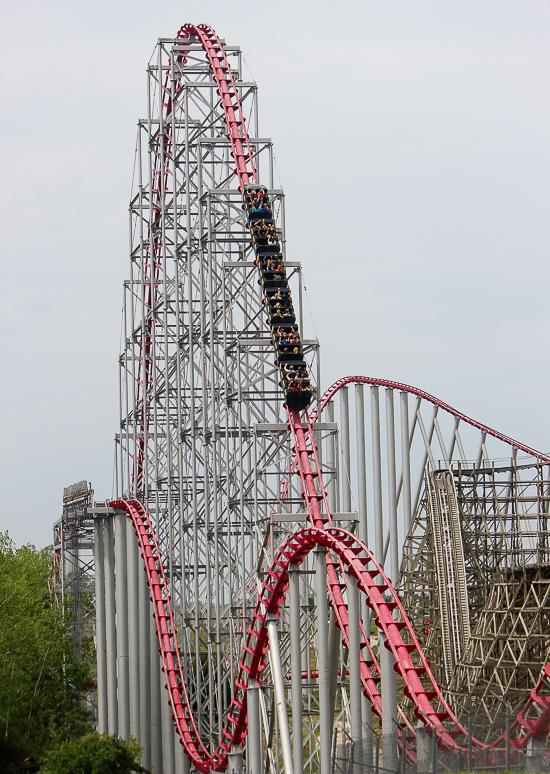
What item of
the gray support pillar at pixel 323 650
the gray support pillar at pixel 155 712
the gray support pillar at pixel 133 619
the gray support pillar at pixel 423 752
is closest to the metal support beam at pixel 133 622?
the gray support pillar at pixel 133 619

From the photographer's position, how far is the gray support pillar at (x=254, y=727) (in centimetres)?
2136

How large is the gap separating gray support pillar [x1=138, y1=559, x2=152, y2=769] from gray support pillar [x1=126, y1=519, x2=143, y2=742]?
10 cm

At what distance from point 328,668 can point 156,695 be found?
490 inches

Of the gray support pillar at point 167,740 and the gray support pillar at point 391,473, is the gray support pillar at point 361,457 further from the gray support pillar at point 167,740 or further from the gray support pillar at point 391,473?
the gray support pillar at point 167,740

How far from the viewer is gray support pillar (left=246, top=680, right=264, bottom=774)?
70.1 ft

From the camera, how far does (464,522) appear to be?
3397 cm

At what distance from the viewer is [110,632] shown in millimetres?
31500

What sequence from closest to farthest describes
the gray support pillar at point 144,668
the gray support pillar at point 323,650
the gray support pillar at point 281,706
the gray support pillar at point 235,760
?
the gray support pillar at point 323,650
the gray support pillar at point 281,706
the gray support pillar at point 235,760
the gray support pillar at point 144,668

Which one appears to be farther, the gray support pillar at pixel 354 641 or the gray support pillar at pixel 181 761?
the gray support pillar at pixel 181 761

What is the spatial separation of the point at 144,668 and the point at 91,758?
870cm

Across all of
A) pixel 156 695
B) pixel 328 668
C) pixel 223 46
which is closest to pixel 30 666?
pixel 156 695

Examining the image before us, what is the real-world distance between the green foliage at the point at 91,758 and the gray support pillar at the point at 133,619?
758 cm

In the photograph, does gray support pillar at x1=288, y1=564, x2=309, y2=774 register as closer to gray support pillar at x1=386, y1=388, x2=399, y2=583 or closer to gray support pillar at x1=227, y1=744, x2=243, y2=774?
gray support pillar at x1=227, y1=744, x2=243, y2=774

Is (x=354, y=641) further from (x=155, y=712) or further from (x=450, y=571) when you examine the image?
(x=450, y=571)
